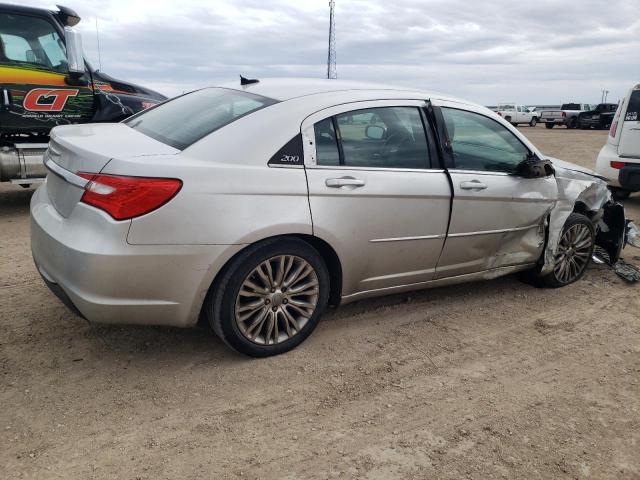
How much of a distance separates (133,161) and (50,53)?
5.24 metres

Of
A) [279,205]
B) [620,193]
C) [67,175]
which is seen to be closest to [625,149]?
[620,193]

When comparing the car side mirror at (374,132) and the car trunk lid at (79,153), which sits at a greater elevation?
the car side mirror at (374,132)

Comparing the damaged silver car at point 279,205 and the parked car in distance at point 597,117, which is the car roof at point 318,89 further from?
the parked car in distance at point 597,117

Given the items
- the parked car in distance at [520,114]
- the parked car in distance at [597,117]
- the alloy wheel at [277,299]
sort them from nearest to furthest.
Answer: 1. the alloy wheel at [277,299]
2. the parked car in distance at [597,117]
3. the parked car in distance at [520,114]

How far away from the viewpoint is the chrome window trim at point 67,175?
9.48ft

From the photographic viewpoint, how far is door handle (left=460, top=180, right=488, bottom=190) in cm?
380

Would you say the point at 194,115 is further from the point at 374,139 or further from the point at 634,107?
the point at 634,107

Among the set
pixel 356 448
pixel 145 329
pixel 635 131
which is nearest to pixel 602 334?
pixel 356 448

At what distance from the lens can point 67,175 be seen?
301 cm

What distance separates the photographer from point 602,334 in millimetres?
3932

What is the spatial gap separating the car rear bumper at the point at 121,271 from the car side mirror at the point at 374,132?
1.15 metres

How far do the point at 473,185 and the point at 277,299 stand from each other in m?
1.59

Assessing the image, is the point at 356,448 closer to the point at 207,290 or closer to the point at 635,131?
the point at 207,290

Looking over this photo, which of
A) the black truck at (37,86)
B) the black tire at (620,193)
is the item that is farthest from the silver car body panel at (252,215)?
the black tire at (620,193)
